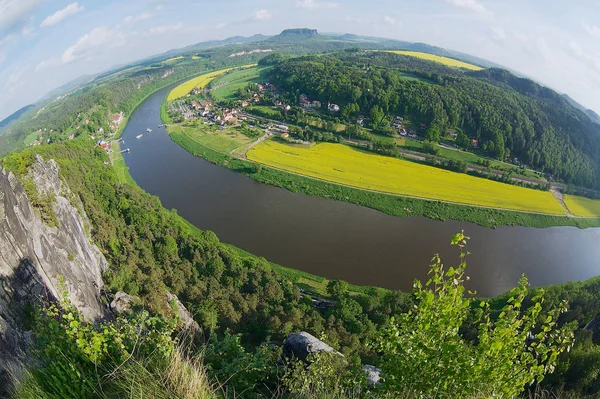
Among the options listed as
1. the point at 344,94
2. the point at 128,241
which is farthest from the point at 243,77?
the point at 128,241

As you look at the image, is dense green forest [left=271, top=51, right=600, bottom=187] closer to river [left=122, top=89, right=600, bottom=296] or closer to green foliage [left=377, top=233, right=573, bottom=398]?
river [left=122, top=89, right=600, bottom=296]

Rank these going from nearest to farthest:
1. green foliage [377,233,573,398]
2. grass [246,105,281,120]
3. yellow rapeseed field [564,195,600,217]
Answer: green foliage [377,233,573,398], yellow rapeseed field [564,195,600,217], grass [246,105,281,120]

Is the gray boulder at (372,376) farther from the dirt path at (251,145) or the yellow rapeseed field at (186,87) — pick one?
the yellow rapeseed field at (186,87)

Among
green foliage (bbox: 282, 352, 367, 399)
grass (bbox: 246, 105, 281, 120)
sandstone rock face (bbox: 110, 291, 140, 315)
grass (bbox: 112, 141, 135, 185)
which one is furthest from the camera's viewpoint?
grass (bbox: 246, 105, 281, 120)

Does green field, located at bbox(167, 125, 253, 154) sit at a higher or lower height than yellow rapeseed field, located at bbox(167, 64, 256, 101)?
lower

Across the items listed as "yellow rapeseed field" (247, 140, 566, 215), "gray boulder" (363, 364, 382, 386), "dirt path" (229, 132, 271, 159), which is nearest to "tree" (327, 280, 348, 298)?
"gray boulder" (363, 364, 382, 386)

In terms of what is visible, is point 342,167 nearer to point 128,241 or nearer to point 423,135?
point 423,135
